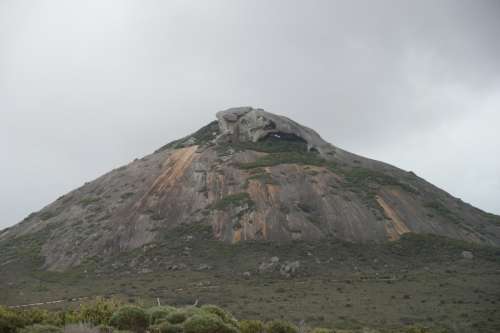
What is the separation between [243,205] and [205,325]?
152ft

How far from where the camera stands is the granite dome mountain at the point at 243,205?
60.7 meters

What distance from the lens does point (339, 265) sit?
52562 mm

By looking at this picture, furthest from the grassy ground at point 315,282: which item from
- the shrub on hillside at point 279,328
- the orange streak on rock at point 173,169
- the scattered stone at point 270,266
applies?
the orange streak on rock at point 173,169

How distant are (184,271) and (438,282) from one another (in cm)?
2586

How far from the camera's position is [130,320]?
18391mm

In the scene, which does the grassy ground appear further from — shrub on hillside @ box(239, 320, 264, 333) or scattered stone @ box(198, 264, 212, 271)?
shrub on hillside @ box(239, 320, 264, 333)

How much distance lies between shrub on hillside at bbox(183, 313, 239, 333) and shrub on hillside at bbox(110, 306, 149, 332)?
2314 mm

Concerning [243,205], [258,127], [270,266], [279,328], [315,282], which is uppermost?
[258,127]

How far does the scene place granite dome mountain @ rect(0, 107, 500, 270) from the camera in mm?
60650

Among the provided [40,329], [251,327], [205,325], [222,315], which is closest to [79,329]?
[40,329]

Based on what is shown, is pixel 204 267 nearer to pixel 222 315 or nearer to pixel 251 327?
pixel 222 315

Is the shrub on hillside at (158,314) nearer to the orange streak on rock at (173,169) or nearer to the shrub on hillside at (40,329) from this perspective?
the shrub on hillside at (40,329)

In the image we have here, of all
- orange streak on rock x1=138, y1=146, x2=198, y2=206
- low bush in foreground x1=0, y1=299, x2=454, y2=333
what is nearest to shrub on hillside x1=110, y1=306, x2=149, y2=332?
low bush in foreground x1=0, y1=299, x2=454, y2=333

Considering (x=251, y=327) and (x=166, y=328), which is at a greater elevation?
(x=166, y=328)
